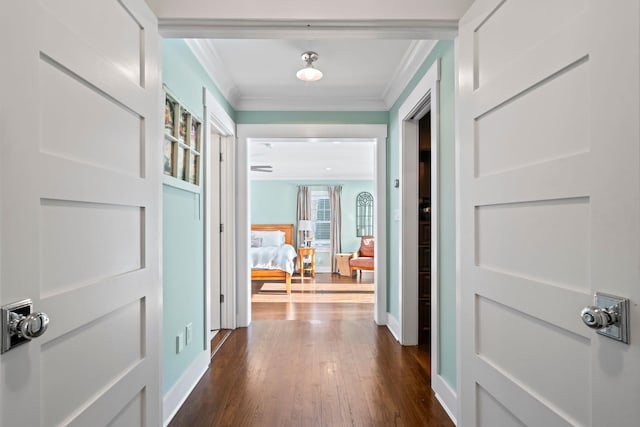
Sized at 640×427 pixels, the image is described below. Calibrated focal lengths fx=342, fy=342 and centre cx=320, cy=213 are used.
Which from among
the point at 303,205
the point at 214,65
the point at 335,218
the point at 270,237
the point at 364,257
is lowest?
the point at 364,257

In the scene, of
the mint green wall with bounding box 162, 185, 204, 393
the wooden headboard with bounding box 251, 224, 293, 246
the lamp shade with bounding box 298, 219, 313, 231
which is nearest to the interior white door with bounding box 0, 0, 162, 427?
the mint green wall with bounding box 162, 185, 204, 393

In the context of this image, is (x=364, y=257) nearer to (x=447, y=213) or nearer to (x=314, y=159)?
(x=314, y=159)

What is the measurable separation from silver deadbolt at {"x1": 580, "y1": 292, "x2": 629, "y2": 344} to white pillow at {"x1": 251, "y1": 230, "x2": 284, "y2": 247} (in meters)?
7.60

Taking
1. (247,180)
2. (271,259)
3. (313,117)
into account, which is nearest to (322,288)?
(271,259)

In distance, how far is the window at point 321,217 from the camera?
873 centimetres

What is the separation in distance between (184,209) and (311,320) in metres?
2.28

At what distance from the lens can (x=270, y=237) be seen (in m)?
8.18

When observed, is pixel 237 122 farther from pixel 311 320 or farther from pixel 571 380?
pixel 571 380

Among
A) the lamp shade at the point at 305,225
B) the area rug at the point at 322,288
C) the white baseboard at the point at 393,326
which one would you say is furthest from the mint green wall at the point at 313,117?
the lamp shade at the point at 305,225

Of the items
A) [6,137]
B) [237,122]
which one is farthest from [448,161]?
[237,122]

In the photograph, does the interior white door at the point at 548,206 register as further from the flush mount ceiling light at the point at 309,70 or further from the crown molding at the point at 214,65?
the crown molding at the point at 214,65

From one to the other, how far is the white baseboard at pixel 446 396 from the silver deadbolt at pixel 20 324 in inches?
75.8

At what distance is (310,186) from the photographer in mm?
8586

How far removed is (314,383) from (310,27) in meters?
2.15
